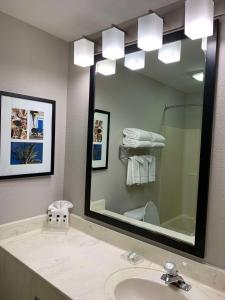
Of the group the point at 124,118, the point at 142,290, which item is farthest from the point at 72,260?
the point at 124,118

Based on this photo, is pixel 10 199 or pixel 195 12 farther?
pixel 10 199

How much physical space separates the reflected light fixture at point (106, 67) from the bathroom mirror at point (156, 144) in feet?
0.04

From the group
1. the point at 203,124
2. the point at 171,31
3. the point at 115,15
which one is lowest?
the point at 203,124

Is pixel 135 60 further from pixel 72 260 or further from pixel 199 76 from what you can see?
pixel 72 260

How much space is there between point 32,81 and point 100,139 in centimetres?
61

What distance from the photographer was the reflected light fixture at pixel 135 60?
4.82ft

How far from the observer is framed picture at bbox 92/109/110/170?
1.65 metres

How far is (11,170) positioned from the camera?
1514 mm

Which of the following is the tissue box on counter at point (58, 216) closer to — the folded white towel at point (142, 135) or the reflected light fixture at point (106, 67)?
the folded white towel at point (142, 135)

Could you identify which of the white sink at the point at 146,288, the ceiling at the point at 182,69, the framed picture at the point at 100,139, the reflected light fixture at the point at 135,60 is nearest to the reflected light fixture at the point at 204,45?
the ceiling at the point at 182,69

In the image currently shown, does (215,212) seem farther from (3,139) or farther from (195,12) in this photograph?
(3,139)

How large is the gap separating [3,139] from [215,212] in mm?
1274

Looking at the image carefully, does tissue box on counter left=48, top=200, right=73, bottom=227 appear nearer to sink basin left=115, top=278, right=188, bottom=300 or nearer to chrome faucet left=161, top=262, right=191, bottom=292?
sink basin left=115, top=278, right=188, bottom=300

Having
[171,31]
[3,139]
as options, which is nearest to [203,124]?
[171,31]
